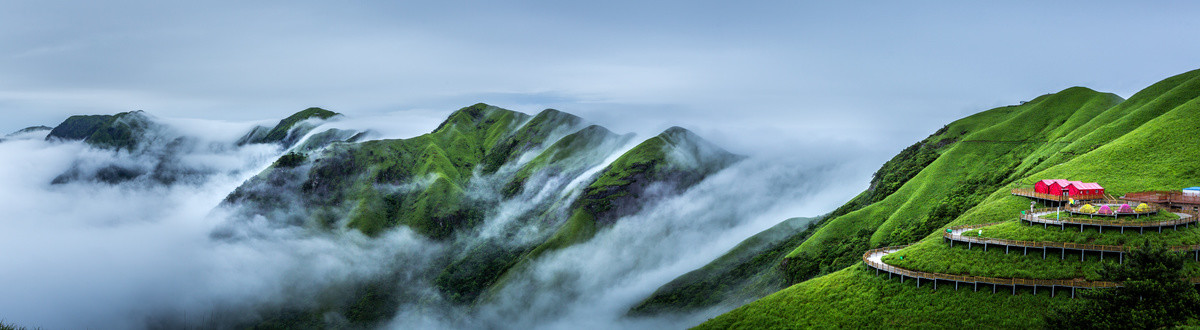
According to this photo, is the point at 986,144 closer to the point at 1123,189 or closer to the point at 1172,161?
the point at 1172,161

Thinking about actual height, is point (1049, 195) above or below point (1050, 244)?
above

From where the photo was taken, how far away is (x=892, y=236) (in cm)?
13862

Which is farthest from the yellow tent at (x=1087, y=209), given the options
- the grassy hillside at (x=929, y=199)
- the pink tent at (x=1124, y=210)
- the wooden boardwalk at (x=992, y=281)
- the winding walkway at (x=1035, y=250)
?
the grassy hillside at (x=929, y=199)

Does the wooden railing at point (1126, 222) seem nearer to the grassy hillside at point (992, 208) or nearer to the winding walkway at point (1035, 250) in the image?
the winding walkway at point (1035, 250)

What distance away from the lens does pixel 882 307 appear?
81.1 metres

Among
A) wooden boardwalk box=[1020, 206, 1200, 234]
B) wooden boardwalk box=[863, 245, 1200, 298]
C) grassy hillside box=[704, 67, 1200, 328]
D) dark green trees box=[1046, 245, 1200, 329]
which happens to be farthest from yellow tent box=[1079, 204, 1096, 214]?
dark green trees box=[1046, 245, 1200, 329]

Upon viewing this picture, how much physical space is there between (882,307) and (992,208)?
4139cm

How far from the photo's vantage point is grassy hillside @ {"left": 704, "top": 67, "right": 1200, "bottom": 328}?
76125mm

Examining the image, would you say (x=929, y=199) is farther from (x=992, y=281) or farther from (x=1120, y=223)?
(x=992, y=281)

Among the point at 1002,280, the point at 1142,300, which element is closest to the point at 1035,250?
the point at 1002,280

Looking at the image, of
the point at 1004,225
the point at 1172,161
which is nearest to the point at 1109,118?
the point at 1172,161

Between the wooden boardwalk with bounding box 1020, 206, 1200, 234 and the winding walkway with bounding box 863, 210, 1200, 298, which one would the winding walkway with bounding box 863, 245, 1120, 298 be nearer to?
the winding walkway with bounding box 863, 210, 1200, 298

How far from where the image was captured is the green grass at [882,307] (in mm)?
72688

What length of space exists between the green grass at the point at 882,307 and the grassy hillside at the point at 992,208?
0.57 ft
